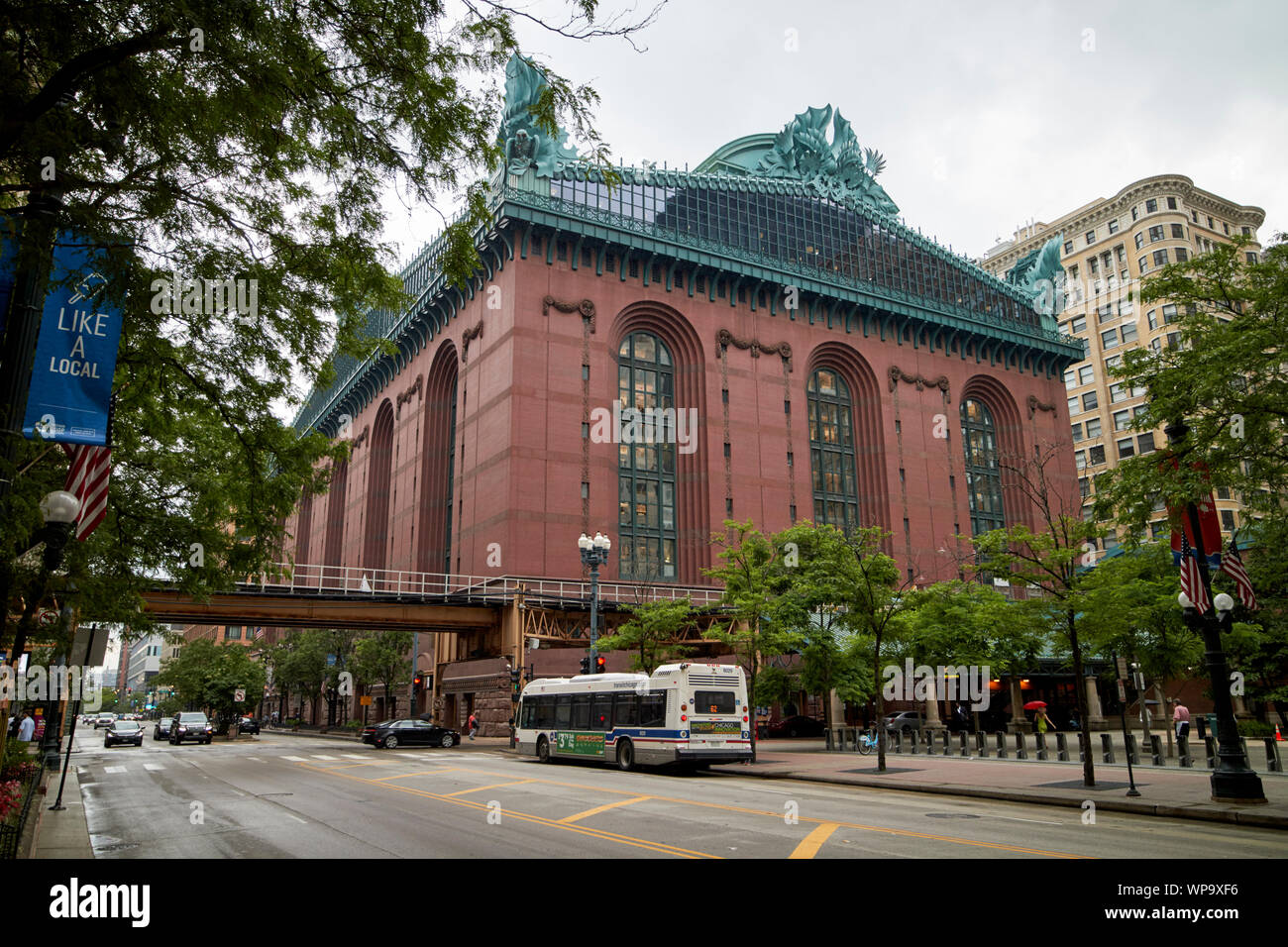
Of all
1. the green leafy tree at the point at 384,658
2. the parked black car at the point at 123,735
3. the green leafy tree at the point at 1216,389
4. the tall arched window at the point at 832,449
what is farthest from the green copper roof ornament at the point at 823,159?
the parked black car at the point at 123,735

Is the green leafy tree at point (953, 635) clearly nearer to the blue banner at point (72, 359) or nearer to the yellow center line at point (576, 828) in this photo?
the yellow center line at point (576, 828)

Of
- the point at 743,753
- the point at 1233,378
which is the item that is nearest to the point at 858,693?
the point at 743,753

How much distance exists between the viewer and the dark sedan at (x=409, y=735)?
3916 centimetres

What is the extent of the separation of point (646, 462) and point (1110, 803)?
39.1 metres

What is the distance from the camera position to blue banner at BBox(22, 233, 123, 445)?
772 cm

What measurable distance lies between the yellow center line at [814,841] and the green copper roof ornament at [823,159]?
57.8 metres

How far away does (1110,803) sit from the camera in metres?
16.0

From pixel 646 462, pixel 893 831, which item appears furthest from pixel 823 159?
pixel 893 831

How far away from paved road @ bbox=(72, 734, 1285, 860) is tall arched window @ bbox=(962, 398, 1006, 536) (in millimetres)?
50171

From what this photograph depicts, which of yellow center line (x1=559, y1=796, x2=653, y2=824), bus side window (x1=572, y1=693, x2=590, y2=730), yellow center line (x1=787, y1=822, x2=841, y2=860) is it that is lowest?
yellow center line (x1=559, y1=796, x2=653, y2=824)

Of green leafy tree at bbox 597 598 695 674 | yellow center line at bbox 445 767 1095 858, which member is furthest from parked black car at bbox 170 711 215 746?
yellow center line at bbox 445 767 1095 858

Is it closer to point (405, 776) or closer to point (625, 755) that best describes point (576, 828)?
point (405, 776)

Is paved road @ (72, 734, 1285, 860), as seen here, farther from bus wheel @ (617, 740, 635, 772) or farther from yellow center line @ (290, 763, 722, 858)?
bus wheel @ (617, 740, 635, 772)

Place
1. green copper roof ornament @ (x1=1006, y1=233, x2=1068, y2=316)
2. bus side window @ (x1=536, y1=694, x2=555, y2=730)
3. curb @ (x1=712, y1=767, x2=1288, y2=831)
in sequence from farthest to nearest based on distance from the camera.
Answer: green copper roof ornament @ (x1=1006, y1=233, x2=1068, y2=316) → bus side window @ (x1=536, y1=694, x2=555, y2=730) → curb @ (x1=712, y1=767, x2=1288, y2=831)
